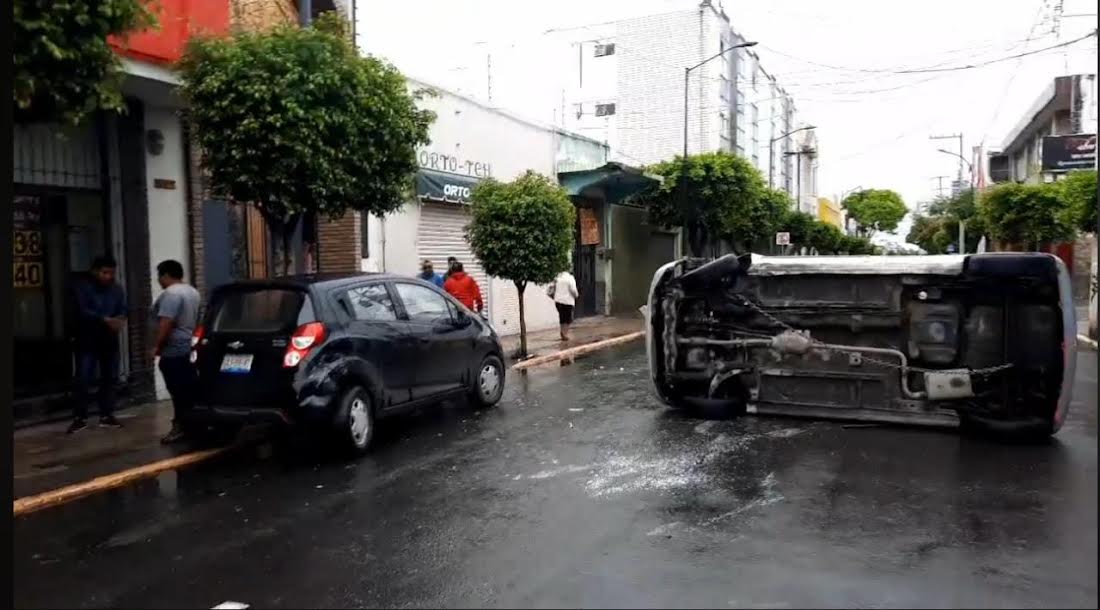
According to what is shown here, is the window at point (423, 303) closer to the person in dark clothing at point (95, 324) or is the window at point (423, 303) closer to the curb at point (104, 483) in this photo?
the curb at point (104, 483)

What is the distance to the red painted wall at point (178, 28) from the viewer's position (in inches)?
333

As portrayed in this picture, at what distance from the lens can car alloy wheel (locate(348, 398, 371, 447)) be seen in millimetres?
6859

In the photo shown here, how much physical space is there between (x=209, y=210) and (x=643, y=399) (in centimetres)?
613

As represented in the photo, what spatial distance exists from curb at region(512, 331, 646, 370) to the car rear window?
6.32 m

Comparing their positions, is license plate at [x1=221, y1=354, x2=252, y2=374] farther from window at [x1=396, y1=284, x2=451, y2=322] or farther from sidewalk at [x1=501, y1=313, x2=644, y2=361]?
sidewalk at [x1=501, y1=313, x2=644, y2=361]

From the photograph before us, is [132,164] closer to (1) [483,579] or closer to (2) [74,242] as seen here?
(2) [74,242]

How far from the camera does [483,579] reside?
13.3 feet

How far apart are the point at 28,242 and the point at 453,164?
8.55 metres

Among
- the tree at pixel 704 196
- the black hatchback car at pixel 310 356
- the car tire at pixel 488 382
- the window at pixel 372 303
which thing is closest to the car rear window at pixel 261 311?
the black hatchback car at pixel 310 356

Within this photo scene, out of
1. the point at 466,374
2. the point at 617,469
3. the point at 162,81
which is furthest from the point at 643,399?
the point at 162,81

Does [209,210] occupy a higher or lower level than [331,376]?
higher

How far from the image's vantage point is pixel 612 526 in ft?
15.7

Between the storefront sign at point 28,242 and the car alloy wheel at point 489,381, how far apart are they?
4.97m

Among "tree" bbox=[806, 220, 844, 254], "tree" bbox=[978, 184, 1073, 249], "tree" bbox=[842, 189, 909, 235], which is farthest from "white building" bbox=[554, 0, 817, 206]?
"tree" bbox=[842, 189, 909, 235]
